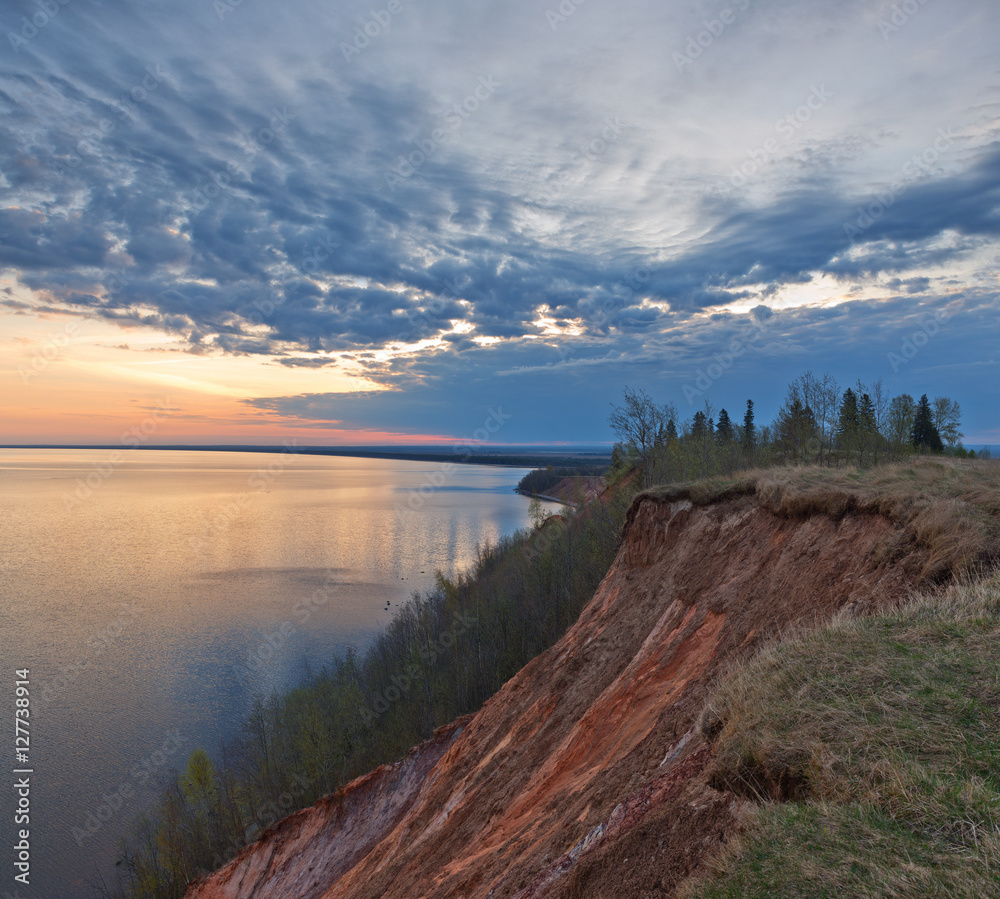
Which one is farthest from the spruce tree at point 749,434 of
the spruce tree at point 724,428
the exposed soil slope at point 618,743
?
the exposed soil slope at point 618,743

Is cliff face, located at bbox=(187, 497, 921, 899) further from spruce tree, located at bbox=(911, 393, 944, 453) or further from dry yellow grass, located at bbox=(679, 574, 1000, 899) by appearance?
spruce tree, located at bbox=(911, 393, 944, 453)

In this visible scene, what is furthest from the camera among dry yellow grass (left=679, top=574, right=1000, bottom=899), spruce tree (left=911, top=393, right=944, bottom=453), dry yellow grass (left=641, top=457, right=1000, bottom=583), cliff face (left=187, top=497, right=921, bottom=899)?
spruce tree (left=911, top=393, right=944, bottom=453)

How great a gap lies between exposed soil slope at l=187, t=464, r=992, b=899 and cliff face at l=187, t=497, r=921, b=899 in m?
0.04

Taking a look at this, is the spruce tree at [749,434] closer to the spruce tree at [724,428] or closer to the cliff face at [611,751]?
the spruce tree at [724,428]

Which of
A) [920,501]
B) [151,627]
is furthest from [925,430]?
[151,627]

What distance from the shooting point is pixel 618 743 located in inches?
381

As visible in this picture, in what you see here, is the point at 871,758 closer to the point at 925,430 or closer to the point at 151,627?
the point at 151,627

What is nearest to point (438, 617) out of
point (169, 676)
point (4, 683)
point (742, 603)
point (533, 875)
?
point (169, 676)

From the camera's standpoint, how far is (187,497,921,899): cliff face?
564cm

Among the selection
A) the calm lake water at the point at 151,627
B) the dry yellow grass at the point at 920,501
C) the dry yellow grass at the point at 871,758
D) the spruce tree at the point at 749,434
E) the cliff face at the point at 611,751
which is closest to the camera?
the dry yellow grass at the point at 871,758

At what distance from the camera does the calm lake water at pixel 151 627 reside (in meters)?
26.3

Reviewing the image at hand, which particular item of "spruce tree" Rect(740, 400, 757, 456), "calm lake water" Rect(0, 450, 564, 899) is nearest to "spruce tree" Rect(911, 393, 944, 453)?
"spruce tree" Rect(740, 400, 757, 456)

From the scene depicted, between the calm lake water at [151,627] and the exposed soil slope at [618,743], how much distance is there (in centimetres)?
995

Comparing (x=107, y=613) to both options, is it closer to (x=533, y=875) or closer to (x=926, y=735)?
(x=533, y=875)
